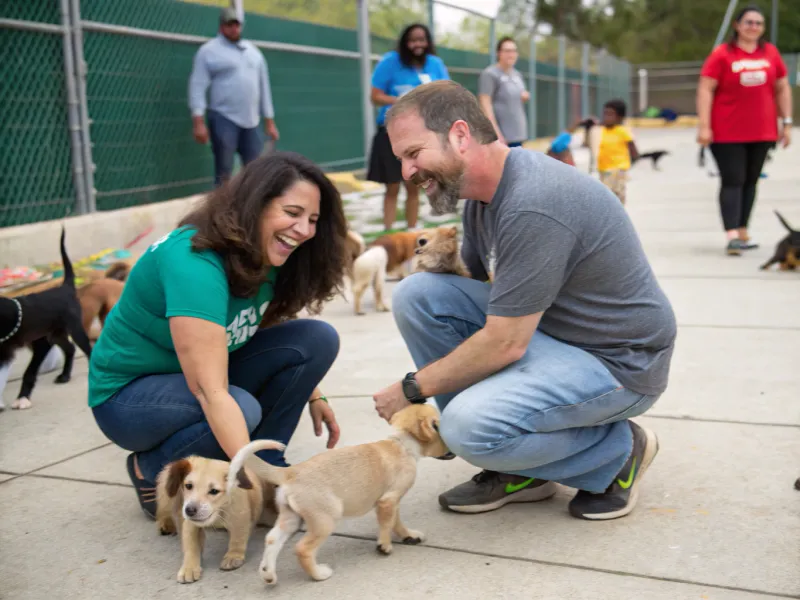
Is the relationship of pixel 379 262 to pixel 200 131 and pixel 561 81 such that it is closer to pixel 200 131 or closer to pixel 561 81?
pixel 200 131

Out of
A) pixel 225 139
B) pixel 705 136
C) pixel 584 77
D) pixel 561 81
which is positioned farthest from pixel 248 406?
pixel 584 77

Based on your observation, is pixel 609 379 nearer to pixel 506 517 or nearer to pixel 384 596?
pixel 506 517

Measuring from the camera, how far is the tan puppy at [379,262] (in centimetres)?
674

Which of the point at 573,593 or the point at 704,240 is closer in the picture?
the point at 573,593

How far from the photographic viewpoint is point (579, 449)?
121 inches

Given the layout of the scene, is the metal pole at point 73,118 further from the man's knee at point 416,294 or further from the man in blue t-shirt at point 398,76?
the man's knee at point 416,294

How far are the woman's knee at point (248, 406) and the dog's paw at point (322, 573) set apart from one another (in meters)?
0.56

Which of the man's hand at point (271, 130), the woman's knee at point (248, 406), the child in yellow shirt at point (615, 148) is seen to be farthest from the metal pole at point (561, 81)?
the woman's knee at point (248, 406)

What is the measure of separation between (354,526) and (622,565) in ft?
3.08

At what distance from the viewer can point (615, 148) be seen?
10766mm

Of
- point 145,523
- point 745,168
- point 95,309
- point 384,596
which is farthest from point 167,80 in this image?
point 384,596

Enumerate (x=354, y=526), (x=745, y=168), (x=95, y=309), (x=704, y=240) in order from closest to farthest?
(x=354, y=526)
(x=95, y=309)
(x=745, y=168)
(x=704, y=240)

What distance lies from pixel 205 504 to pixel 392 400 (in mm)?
730

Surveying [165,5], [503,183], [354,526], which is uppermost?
[165,5]
